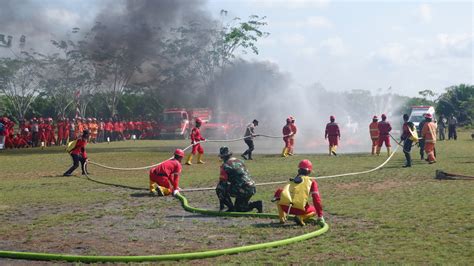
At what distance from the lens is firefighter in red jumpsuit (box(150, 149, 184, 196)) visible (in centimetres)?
1501

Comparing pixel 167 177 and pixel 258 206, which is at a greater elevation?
pixel 167 177

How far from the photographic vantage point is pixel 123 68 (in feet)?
137

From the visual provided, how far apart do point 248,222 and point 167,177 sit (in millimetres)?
4542

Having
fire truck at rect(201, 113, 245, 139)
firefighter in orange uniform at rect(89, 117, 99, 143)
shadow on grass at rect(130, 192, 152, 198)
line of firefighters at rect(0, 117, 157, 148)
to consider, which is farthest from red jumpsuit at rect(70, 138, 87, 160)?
fire truck at rect(201, 113, 245, 139)

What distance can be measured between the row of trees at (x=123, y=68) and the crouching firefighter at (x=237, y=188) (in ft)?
85.2

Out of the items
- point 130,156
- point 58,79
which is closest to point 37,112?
point 58,79

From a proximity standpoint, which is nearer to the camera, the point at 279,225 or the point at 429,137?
the point at 279,225

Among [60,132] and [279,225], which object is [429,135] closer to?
[279,225]

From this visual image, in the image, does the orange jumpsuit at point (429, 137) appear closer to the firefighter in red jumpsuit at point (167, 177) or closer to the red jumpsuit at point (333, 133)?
→ the red jumpsuit at point (333, 133)

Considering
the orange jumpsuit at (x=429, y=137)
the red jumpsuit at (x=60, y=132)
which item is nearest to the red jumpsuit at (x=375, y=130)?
the orange jumpsuit at (x=429, y=137)

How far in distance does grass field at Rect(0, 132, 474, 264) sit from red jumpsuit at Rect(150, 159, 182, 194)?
0.53 metres

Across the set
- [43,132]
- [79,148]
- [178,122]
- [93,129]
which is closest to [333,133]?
[79,148]

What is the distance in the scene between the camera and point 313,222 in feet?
35.2

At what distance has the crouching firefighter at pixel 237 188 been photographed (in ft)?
39.7
